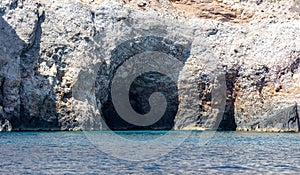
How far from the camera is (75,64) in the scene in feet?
143

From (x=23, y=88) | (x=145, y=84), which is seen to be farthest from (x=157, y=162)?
(x=145, y=84)

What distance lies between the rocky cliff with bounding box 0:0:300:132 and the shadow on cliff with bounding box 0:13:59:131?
75 mm

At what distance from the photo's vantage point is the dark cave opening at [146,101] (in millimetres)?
47656

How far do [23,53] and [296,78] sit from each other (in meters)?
22.1

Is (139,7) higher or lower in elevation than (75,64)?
higher

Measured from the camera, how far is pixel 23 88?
42031 millimetres

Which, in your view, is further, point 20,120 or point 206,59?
point 206,59

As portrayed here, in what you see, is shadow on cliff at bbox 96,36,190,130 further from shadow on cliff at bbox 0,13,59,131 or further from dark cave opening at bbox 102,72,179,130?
shadow on cliff at bbox 0,13,59,131

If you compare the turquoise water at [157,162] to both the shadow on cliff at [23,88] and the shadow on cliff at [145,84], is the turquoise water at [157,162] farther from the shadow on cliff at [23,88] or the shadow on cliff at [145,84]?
the shadow on cliff at [145,84]

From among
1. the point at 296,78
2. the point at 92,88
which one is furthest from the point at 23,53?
the point at 296,78

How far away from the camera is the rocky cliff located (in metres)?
42.3

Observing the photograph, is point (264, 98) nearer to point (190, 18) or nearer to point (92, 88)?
point (190, 18)

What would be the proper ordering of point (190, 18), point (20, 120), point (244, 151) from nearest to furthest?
point (244, 151), point (20, 120), point (190, 18)

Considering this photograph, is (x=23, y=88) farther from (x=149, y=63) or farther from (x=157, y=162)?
(x=157, y=162)
